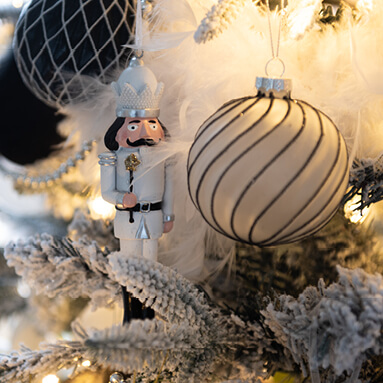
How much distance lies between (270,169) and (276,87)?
7 centimetres

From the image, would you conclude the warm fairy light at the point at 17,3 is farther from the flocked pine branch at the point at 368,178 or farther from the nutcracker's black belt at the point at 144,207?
the flocked pine branch at the point at 368,178

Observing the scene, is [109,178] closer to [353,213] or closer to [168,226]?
Answer: [168,226]

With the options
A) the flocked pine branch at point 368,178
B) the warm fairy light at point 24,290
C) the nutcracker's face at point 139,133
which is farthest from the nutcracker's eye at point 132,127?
the warm fairy light at point 24,290

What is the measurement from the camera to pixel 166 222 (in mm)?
537

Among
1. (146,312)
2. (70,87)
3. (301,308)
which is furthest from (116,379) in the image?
(70,87)

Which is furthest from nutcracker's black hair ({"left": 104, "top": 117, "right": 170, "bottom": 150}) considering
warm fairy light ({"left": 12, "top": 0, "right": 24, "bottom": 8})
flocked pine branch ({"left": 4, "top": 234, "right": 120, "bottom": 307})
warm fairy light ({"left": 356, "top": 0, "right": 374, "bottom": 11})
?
warm fairy light ({"left": 12, "top": 0, "right": 24, "bottom": 8})

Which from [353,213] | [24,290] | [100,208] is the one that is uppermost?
[353,213]

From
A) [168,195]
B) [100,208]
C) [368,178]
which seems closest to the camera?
[368,178]

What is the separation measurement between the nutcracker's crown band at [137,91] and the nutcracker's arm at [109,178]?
0.15 ft

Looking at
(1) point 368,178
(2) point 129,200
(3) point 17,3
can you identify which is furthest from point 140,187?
(3) point 17,3

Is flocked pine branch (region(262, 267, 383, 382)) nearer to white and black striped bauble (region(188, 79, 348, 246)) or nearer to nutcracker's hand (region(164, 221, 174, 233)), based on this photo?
white and black striped bauble (region(188, 79, 348, 246))

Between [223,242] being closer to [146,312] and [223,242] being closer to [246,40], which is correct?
[146,312]

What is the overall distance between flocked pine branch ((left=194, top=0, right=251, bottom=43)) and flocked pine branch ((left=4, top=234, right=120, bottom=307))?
206mm

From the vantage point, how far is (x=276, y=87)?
0.37 metres
